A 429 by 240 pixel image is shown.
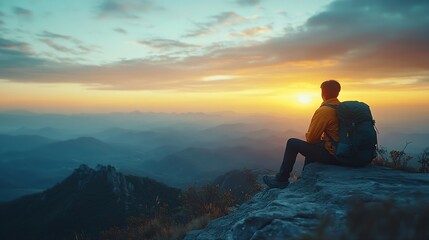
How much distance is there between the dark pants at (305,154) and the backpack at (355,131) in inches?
21.3

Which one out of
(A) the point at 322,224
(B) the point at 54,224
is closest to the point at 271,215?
(A) the point at 322,224

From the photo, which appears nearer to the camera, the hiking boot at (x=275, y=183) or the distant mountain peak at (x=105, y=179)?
the hiking boot at (x=275, y=183)

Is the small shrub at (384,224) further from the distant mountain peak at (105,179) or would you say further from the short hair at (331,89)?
the distant mountain peak at (105,179)

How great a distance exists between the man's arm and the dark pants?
28 cm

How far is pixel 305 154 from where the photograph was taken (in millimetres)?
8023

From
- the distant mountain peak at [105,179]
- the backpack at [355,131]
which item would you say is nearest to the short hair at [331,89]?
the backpack at [355,131]

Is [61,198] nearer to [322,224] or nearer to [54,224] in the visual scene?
[54,224]

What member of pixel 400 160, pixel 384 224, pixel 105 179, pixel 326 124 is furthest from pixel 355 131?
pixel 105 179

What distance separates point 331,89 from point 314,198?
3.10 m

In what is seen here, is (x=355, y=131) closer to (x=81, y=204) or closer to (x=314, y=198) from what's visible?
(x=314, y=198)

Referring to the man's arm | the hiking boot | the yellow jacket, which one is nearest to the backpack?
the yellow jacket

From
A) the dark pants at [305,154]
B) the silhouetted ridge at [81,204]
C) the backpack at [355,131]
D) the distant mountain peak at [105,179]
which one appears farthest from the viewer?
the distant mountain peak at [105,179]

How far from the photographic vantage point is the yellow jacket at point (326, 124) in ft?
23.1

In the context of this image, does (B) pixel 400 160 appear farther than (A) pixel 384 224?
Yes
